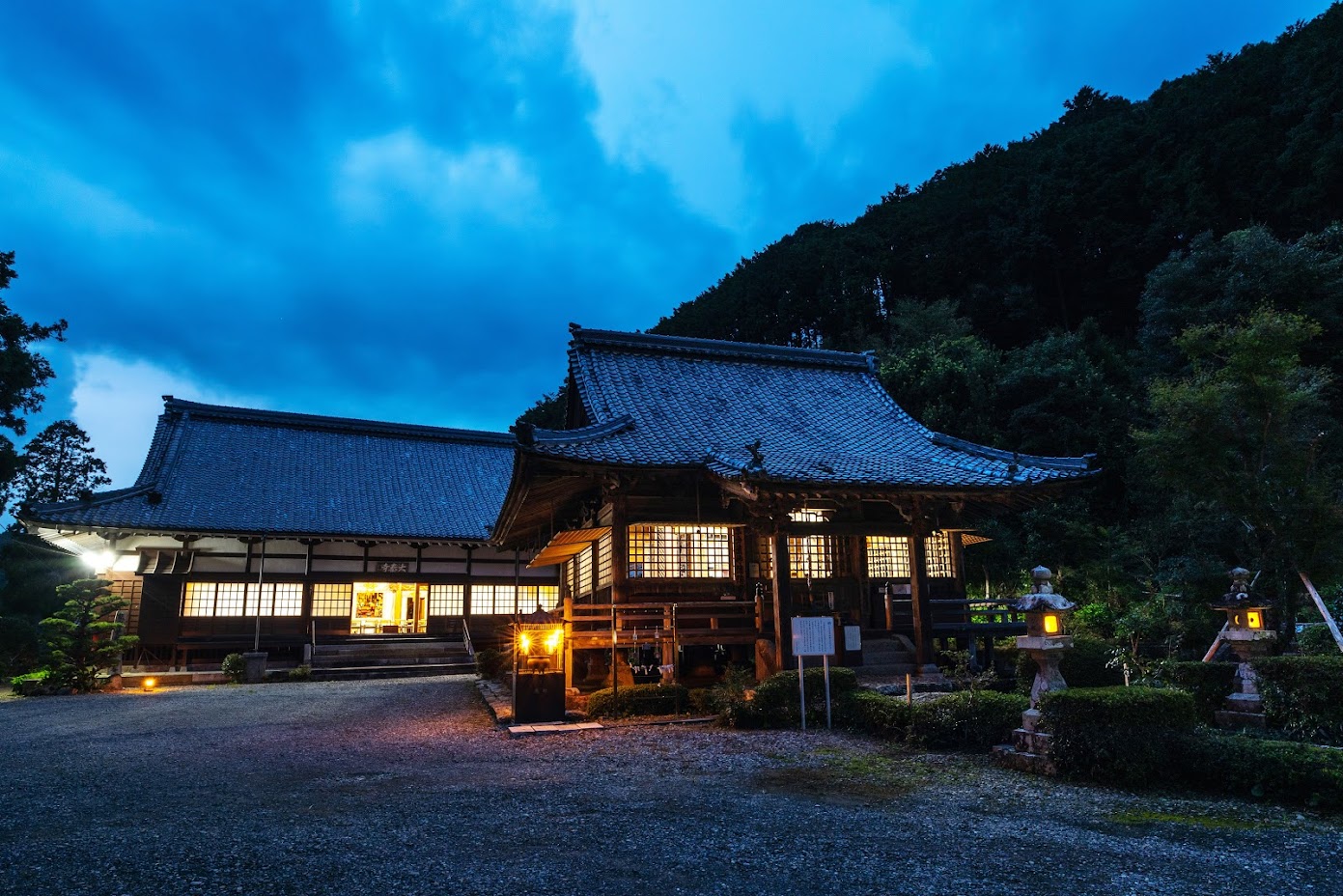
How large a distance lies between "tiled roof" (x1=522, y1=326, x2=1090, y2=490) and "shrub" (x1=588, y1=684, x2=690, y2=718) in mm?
4034

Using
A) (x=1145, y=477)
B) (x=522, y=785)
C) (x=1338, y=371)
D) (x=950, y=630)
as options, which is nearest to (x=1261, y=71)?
(x=1338, y=371)

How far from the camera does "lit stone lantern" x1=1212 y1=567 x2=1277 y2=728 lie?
423 inches

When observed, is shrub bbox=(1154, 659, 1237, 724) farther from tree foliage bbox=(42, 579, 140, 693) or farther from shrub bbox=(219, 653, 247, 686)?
tree foliage bbox=(42, 579, 140, 693)

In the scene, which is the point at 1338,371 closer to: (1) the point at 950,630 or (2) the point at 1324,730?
(1) the point at 950,630

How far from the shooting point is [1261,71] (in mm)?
41875

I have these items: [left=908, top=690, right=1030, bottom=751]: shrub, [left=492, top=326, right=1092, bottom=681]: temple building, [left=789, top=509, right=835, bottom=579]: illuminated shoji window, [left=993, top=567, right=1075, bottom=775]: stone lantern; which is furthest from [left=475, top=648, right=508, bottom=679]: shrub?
[left=993, top=567, right=1075, bottom=775]: stone lantern

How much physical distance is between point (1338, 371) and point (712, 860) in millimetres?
34051

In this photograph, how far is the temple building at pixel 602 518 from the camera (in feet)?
50.0

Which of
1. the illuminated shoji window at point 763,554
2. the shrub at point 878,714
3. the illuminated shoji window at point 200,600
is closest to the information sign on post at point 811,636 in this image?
the shrub at point 878,714

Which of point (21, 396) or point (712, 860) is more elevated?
point (21, 396)

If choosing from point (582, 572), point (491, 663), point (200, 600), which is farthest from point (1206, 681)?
point (200, 600)

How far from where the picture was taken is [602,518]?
17.0m

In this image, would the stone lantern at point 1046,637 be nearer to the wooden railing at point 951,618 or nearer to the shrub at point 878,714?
the shrub at point 878,714

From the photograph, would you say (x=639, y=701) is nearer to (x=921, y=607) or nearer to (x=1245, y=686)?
(x=921, y=607)
